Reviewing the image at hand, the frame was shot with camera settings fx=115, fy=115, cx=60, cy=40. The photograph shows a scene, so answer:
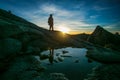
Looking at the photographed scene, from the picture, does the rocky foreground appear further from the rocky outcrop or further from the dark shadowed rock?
the rocky outcrop

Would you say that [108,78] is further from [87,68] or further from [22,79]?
[22,79]

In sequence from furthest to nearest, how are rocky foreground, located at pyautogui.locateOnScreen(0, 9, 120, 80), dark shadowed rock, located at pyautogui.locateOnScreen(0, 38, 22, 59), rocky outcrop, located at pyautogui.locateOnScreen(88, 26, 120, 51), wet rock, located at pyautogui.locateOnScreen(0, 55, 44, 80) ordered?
rocky outcrop, located at pyautogui.locateOnScreen(88, 26, 120, 51) → dark shadowed rock, located at pyautogui.locateOnScreen(0, 38, 22, 59) → rocky foreground, located at pyautogui.locateOnScreen(0, 9, 120, 80) → wet rock, located at pyautogui.locateOnScreen(0, 55, 44, 80)

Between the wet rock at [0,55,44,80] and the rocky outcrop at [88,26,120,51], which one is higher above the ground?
the rocky outcrop at [88,26,120,51]

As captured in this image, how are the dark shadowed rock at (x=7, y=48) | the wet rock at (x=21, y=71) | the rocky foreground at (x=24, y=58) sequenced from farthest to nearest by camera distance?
the dark shadowed rock at (x=7, y=48) < the rocky foreground at (x=24, y=58) < the wet rock at (x=21, y=71)

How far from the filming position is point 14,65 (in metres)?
13.9

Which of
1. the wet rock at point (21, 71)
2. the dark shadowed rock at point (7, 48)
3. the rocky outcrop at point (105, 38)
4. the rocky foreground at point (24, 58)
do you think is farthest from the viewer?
the rocky outcrop at point (105, 38)

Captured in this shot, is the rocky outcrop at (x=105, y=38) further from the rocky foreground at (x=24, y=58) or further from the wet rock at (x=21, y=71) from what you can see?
the wet rock at (x=21, y=71)

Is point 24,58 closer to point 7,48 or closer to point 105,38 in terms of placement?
point 7,48

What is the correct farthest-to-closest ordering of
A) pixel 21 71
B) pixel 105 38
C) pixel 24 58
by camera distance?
pixel 105 38
pixel 24 58
pixel 21 71

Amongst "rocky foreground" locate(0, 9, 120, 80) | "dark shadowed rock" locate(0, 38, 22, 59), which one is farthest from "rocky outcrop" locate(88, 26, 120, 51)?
"dark shadowed rock" locate(0, 38, 22, 59)

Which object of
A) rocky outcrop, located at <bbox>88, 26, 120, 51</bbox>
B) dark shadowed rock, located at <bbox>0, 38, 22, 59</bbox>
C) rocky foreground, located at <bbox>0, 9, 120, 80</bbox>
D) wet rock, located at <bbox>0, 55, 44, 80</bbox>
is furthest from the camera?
rocky outcrop, located at <bbox>88, 26, 120, 51</bbox>

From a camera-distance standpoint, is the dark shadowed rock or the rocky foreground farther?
the dark shadowed rock

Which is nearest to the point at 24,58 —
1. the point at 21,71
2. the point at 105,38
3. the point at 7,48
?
the point at 7,48

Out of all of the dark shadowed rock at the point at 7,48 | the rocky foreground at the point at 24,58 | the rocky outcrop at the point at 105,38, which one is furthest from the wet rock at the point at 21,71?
the rocky outcrop at the point at 105,38
